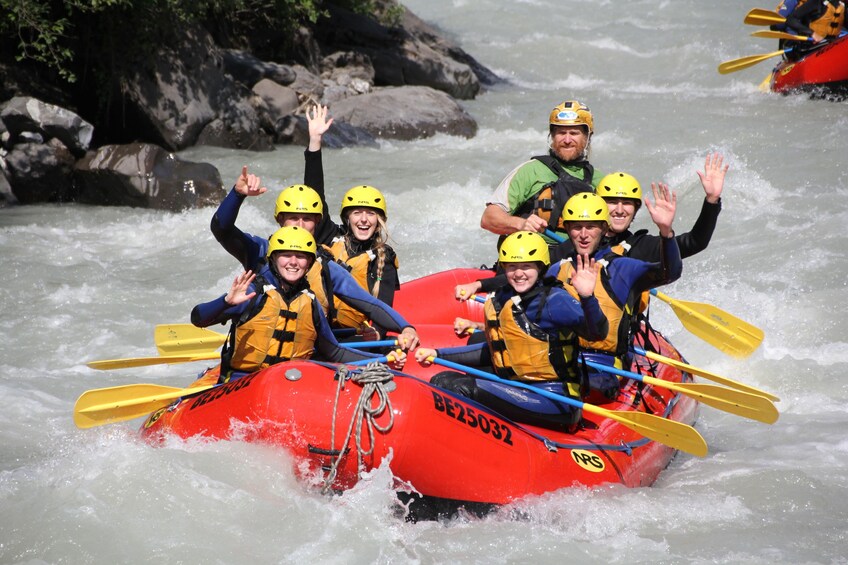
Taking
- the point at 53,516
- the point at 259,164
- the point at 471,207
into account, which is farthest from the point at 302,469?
the point at 259,164

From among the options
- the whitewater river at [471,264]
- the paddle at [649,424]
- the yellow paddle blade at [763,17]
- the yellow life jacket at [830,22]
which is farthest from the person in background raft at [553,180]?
the yellow life jacket at [830,22]

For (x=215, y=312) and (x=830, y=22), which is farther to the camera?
(x=830, y=22)

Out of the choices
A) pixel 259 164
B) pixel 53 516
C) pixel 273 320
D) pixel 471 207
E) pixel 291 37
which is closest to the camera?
pixel 53 516

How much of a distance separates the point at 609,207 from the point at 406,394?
1681 millimetres

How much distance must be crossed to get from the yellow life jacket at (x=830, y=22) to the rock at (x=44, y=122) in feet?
30.1

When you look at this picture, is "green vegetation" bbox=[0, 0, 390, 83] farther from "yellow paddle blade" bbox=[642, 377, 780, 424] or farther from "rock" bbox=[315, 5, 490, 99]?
"yellow paddle blade" bbox=[642, 377, 780, 424]

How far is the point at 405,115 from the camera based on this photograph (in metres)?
13.2

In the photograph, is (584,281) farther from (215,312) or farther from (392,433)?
(215,312)

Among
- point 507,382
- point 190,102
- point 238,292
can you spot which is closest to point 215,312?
point 238,292

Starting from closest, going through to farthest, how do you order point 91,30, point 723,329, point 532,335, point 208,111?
point 532,335
point 723,329
point 91,30
point 208,111

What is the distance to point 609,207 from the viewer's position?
520 centimetres

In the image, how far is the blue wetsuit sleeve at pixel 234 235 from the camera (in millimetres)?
4746

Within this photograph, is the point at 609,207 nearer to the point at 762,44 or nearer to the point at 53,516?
the point at 53,516

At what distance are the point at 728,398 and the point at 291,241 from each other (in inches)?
91.5
